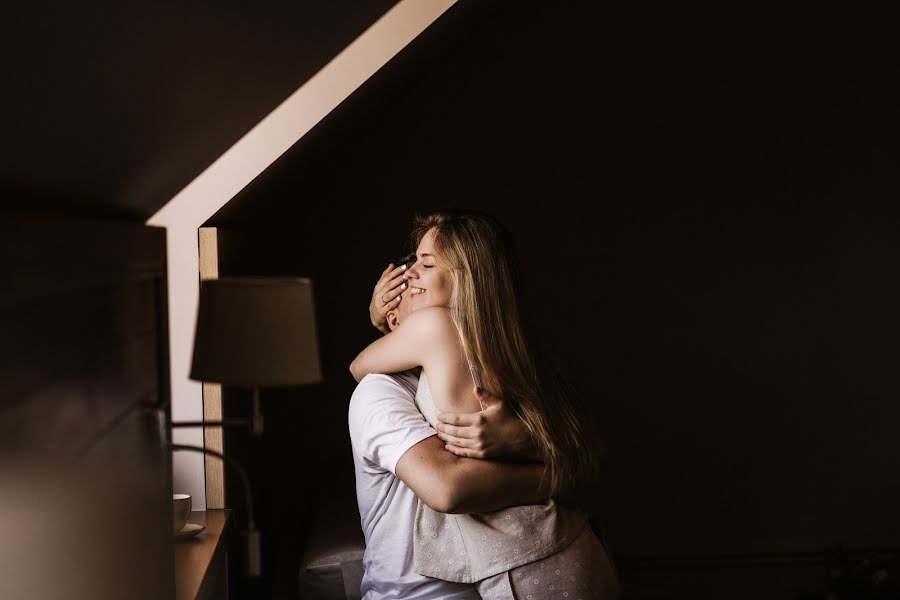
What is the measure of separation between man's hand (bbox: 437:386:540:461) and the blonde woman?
2 centimetres

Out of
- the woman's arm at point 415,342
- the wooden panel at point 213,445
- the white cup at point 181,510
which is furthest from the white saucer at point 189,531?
the woman's arm at point 415,342

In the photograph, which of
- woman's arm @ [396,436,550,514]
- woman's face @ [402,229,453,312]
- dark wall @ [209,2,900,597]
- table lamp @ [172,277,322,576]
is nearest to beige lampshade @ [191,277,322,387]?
table lamp @ [172,277,322,576]

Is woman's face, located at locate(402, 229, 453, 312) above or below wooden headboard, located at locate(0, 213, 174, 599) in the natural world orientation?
above

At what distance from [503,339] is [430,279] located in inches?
8.4

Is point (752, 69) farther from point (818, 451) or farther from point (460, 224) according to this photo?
point (460, 224)

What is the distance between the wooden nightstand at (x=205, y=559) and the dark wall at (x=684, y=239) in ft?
4.56

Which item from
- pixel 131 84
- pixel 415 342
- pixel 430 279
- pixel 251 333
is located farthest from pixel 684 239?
pixel 131 84

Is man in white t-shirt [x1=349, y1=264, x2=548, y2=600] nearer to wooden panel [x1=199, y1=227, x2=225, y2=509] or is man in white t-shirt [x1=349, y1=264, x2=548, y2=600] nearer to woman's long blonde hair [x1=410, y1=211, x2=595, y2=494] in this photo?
woman's long blonde hair [x1=410, y1=211, x2=595, y2=494]

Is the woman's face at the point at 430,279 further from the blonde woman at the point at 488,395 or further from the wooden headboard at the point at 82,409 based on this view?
the wooden headboard at the point at 82,409

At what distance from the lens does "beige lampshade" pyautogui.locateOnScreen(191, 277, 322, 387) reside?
1.01m

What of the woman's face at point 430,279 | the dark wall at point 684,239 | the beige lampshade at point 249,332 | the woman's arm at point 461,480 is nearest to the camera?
the beige lampshade at point 249,332

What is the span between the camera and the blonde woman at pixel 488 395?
1.72 meters

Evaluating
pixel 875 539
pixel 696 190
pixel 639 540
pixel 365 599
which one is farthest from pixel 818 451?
pixel 365 599

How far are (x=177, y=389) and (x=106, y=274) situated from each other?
3.26 feet
